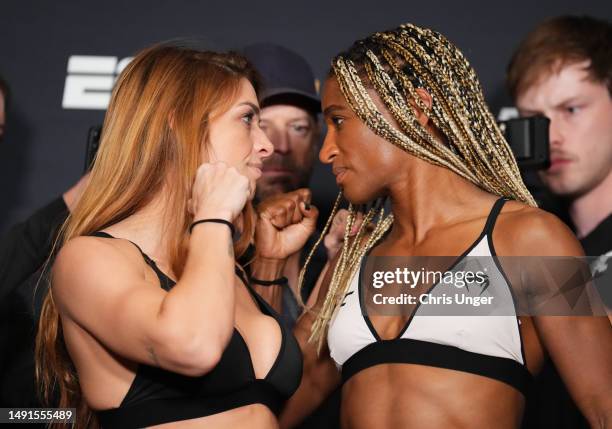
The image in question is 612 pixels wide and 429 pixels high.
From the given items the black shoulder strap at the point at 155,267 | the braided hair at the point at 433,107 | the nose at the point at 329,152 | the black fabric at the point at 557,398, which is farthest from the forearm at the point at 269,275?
the black fabric at the point at 557,398

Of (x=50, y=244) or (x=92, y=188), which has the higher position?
(x=92, y=188)

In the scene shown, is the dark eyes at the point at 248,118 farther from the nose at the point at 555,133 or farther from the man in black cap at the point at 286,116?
the nose at the point at 555,133

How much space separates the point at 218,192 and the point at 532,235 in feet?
1.89

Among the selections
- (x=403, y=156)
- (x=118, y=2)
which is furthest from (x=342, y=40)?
(x=403, y=156)

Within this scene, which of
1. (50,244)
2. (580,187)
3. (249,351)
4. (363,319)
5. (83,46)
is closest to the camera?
(249,351)

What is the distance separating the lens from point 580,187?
2209mm

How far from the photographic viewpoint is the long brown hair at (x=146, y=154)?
1.35 m

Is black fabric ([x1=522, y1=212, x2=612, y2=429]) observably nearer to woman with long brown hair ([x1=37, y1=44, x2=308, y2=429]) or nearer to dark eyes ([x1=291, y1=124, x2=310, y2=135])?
dark eyes ([x1=291, y1=124, x2=310, y2=135])

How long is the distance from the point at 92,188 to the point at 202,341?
41 centimetres

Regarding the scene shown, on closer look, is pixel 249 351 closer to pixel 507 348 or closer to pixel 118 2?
pixel 507 348

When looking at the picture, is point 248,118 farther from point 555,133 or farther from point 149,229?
point 555,133

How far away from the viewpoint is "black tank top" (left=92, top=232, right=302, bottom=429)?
1246 mm

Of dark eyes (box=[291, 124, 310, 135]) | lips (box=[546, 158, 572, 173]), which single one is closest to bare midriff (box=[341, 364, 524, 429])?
lips (box=[546, 158, 572, 173])

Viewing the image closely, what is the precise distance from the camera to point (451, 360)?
1419mm
